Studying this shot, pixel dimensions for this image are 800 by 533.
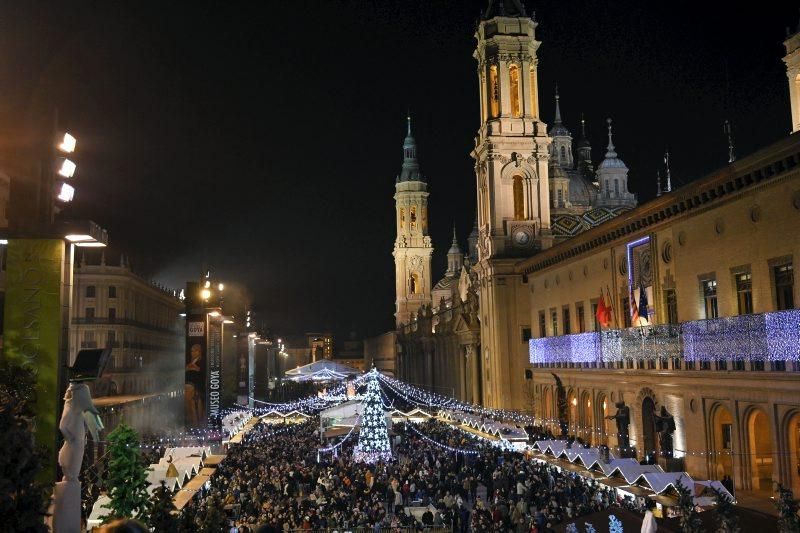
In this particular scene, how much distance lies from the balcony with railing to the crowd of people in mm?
5886

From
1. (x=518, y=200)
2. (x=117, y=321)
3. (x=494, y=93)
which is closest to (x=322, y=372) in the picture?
(x=117, y=321)

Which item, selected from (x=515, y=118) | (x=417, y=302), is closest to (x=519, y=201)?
(x=515, y=118)

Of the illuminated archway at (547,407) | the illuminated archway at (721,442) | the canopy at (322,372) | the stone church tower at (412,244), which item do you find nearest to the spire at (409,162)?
the stone church tower at (412,244)

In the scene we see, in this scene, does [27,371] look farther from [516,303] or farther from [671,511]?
[516,303]

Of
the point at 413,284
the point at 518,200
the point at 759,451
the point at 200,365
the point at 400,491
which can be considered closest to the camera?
the point at 759,451

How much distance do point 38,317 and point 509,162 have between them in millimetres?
45128

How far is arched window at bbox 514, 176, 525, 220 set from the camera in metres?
57.8

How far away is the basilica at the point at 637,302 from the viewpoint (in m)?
25.2

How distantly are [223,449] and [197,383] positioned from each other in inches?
277

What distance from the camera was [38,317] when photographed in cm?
1499

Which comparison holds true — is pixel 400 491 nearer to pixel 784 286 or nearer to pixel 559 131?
pixel 784 286

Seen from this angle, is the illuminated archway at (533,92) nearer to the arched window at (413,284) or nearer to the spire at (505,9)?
the spire at (505,9)

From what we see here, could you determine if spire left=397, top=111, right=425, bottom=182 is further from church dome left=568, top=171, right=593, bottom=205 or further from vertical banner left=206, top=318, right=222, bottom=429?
vertical banner left=206, top=318, right=222, bottom=429

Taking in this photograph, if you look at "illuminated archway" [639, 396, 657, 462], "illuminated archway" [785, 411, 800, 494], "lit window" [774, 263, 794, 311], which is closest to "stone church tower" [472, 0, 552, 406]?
"illuminated archway" [639, 396, 657, 462]
